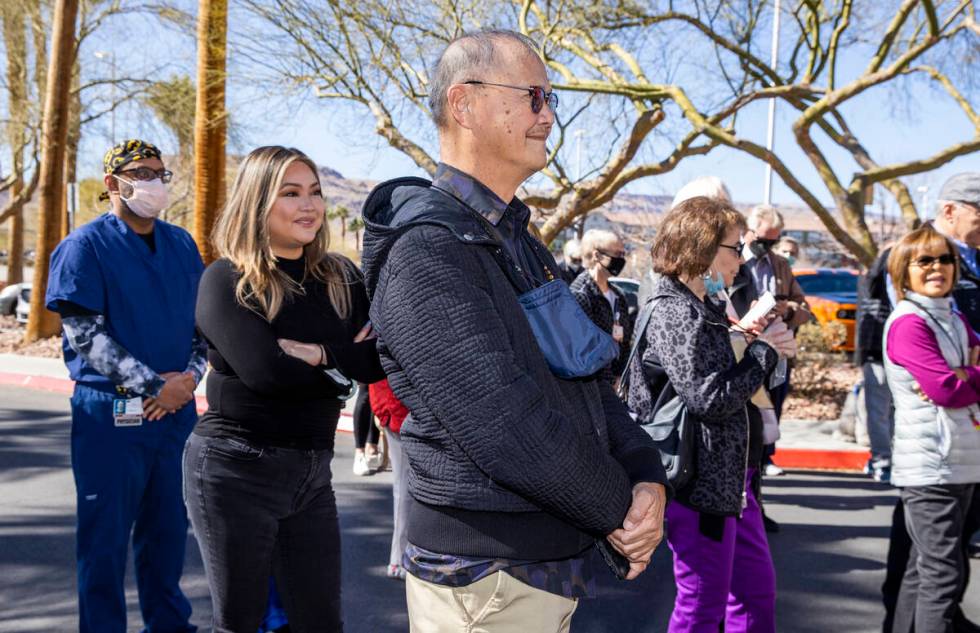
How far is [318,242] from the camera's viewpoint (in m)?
2.92

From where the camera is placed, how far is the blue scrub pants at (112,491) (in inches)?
131

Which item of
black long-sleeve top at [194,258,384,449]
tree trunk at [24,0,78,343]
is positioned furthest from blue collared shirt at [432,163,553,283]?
tree trunk at [24,0,78,343]

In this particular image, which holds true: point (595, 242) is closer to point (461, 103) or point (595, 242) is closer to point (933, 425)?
point (933, 425)

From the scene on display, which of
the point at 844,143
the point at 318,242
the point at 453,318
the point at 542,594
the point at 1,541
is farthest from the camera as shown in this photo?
the point at 844,143

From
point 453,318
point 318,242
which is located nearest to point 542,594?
point 453,318

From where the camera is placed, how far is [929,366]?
129 inches

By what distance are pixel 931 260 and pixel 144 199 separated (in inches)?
124

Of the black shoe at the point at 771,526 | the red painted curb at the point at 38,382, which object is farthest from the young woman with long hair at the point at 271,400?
the red painted curb at the point at 38,382

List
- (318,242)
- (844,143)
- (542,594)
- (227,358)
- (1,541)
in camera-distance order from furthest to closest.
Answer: (844,143), (1,541), (318,242), (227,358), (542,594)

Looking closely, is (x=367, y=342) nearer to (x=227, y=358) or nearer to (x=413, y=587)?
(x=227, y=358)

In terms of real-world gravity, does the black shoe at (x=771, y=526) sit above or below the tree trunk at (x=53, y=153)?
below

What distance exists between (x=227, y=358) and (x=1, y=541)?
355 centimetres

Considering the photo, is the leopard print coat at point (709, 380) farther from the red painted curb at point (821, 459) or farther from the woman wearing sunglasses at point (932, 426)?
the red painted curb at point (821, 459)

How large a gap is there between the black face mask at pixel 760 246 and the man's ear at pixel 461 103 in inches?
186
